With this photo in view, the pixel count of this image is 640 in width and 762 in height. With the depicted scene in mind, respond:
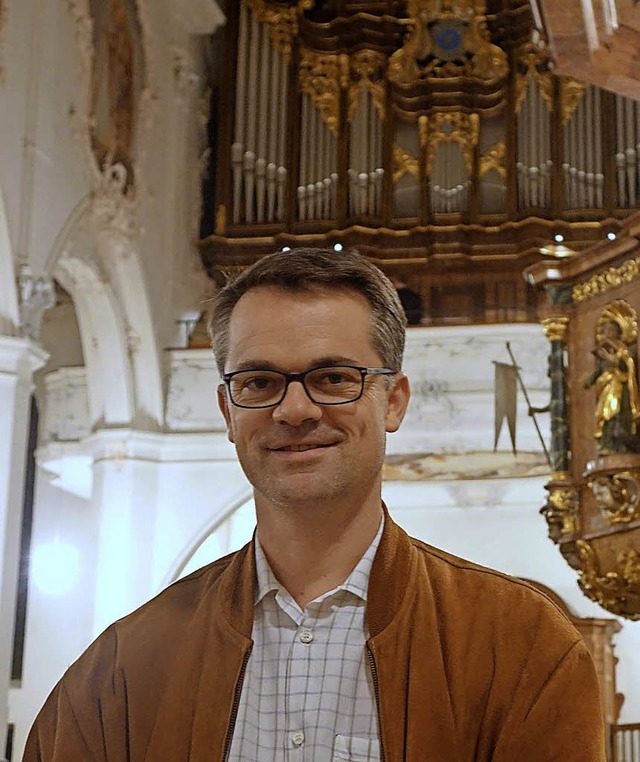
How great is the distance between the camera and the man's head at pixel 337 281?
6.31 ft

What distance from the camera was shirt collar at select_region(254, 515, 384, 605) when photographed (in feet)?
Result: 6.22

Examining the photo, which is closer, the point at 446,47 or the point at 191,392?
the point at 191,392

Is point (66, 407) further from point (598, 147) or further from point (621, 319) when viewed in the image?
point (621, 319)

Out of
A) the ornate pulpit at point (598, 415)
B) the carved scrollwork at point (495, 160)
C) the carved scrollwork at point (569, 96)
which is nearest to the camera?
the ornate pulpit at point (598, 415)

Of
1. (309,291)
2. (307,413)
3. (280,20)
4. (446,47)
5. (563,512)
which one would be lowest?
(563,512)

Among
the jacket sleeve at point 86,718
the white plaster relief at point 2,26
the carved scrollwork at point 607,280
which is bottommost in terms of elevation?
the jacket sleeve at point 86,718

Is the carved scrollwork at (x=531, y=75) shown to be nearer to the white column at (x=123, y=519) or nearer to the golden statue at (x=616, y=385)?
the white column at (x=123, y=519)

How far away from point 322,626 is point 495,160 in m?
13.7

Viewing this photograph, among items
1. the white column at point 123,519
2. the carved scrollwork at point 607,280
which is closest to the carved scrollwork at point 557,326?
the carved scrollwork at point 607,280

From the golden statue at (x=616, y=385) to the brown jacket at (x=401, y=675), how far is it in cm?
568

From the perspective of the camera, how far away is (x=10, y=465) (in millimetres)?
10203

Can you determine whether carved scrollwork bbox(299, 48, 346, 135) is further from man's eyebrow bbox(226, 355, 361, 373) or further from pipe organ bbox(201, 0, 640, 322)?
man's eyebrow bbox(226, 355, 361, 373)

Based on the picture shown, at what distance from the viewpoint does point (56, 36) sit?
11664 mm

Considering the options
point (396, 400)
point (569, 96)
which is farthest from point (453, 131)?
point (396, 400)
